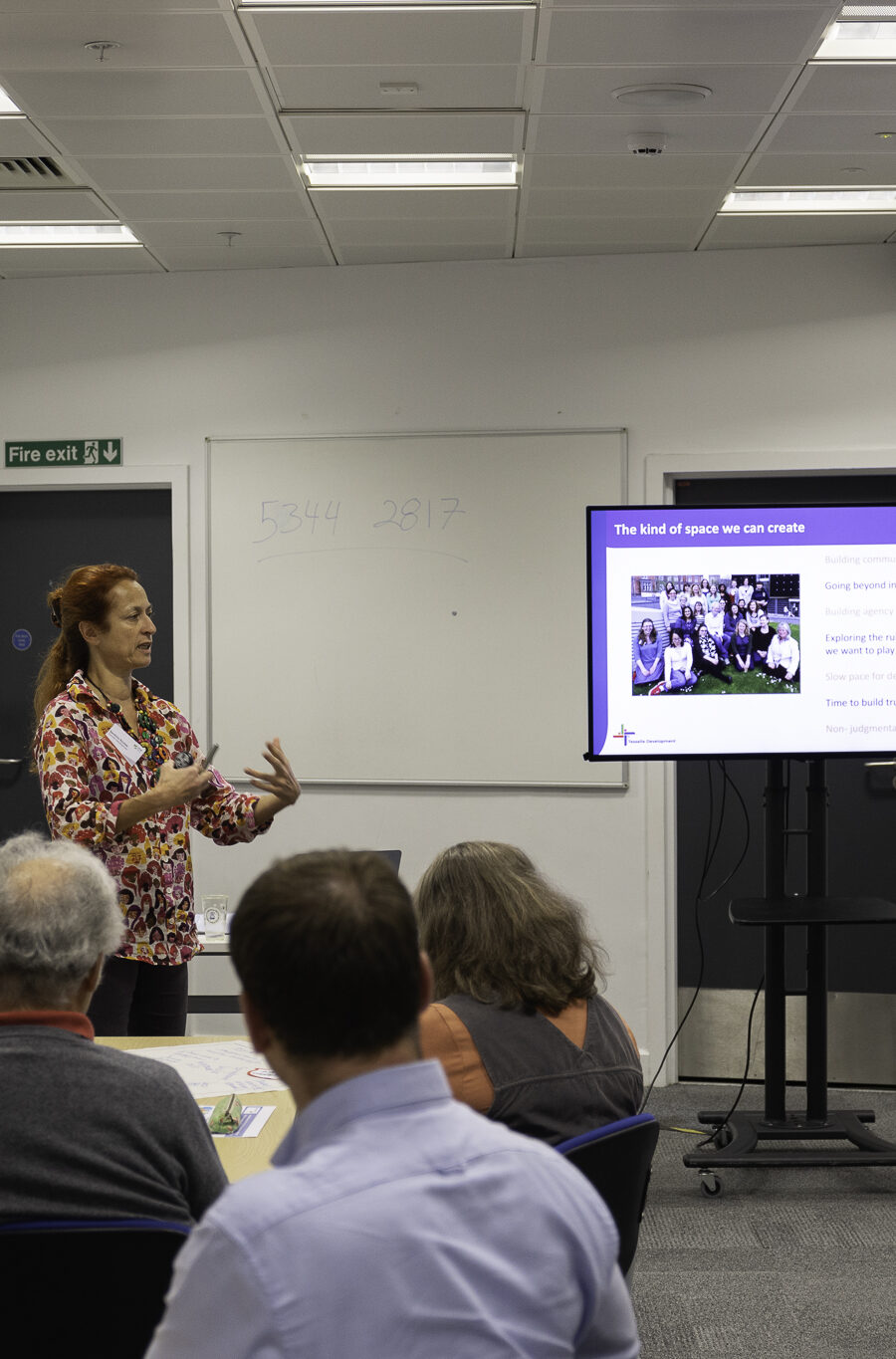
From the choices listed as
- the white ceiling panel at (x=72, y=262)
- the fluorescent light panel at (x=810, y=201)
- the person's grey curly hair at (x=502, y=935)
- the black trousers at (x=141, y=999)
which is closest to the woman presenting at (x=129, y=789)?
the black trousers at (x=141, y=999)

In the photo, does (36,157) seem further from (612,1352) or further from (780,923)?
(612,1352)

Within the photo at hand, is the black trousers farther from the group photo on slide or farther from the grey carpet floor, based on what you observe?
the group photo on slide

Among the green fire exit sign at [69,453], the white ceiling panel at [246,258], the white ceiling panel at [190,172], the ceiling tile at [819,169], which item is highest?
the ceiling tile at [819,169]

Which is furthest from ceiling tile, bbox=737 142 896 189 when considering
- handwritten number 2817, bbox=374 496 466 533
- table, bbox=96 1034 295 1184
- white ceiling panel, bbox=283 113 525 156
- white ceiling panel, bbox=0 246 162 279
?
table, bbox=96 1034 295 1184

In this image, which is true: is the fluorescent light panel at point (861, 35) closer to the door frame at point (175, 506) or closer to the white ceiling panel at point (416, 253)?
the white ceiling panel at point (416, 253)

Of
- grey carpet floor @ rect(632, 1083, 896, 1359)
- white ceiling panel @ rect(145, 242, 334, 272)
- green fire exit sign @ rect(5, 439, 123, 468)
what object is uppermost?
white ceiling panel @ rect(145, 242, 334, 272)

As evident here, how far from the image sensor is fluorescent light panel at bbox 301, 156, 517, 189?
156 inches

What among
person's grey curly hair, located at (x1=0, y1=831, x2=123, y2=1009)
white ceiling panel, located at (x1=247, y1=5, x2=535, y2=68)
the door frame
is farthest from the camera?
the door frame

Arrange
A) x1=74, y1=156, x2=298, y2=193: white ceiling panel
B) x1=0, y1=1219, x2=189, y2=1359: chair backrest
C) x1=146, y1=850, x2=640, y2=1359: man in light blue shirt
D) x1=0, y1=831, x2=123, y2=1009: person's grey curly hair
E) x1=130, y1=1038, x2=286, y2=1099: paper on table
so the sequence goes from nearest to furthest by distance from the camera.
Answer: x1=146, y1=850, x2=640, y2=1359: man in light blue shirt < x1=0, y1=1219, x2=189, y2=1359: chair backrest < x1=0, y1=831, x2=123, y2=1009: person's grey curly hair < x1=130, y1=1038, x2=286, y2=1099: paper on table < x1=74, y1=156, x2=298, y2=193: white ceiling panel

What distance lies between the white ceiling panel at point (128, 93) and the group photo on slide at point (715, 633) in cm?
167

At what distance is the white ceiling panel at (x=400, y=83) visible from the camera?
324 centimetres

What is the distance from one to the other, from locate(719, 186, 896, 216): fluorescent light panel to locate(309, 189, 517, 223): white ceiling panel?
75 centimetres

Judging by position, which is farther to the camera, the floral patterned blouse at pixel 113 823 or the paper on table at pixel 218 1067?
the floral patterned blouse at pixel 113 823

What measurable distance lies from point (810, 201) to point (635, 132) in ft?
3.11
